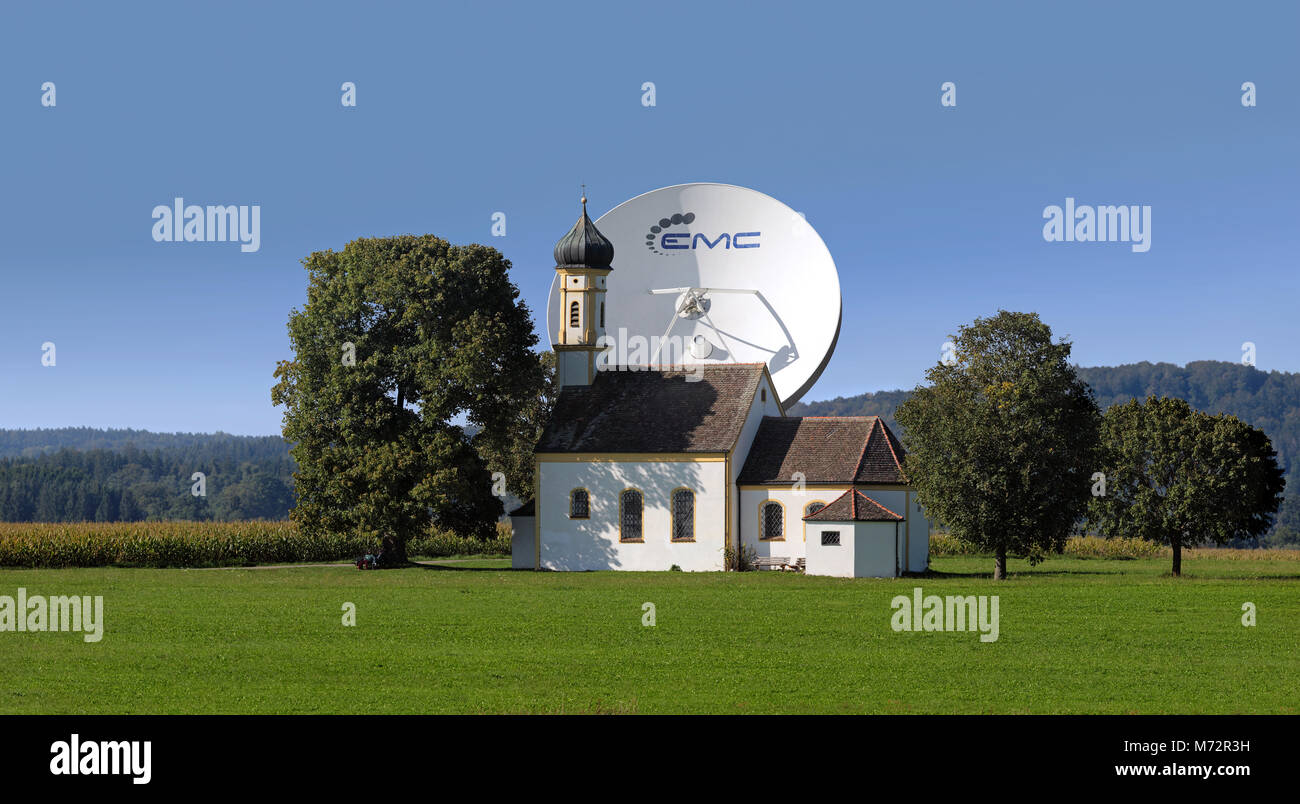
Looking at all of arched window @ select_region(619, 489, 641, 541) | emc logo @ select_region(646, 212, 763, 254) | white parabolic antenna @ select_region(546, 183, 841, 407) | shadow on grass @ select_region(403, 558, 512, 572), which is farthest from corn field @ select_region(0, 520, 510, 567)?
emc logo @ select_region(646, 212, 763, 254)

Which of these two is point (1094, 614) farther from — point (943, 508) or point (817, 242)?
point (817, 242)

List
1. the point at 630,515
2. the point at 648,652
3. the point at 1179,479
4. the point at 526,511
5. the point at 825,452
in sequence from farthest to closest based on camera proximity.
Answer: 1. the point at 526,511
2. the point at 630,515
3. the point at 1179,479
4. the point at 825,452
5. the point at 648,652

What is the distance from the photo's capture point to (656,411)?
63156 millimetres

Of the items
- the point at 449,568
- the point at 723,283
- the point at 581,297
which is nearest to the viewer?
the point at 723,283

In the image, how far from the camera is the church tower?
6462 centimetres

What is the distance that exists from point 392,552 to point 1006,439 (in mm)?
27404

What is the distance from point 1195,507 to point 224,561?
42.2m

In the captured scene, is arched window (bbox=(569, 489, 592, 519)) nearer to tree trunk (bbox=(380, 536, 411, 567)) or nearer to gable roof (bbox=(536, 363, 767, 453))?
gable roof (bbox=(536, 363, 767, 453))

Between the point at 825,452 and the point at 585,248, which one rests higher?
the point at 585,248

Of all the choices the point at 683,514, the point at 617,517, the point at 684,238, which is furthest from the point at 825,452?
the point at 684,238

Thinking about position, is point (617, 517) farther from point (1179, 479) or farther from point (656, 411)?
point (1179, 479)

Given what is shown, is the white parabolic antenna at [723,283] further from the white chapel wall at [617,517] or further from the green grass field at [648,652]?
the green grass field at [648,652]
